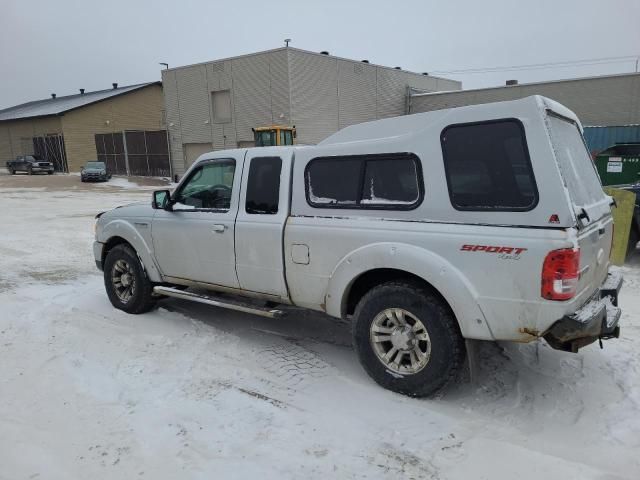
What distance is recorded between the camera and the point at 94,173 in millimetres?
33250

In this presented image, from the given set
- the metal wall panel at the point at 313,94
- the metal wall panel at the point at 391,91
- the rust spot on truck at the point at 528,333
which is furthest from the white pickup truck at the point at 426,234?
the metal wall panel at the point at 391,91

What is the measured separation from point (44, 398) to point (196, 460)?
5.19 ft

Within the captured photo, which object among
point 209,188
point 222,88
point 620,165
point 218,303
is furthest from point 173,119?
point 218,303

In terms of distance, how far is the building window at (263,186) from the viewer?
4.41 meters

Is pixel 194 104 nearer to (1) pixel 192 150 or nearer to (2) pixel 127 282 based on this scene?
(1) pixel 192 150

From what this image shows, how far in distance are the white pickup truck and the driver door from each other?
22 millimetres

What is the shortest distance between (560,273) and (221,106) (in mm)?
31928

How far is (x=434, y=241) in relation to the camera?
3426mm

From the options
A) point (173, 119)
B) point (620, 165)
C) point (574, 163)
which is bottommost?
point (620, 165)

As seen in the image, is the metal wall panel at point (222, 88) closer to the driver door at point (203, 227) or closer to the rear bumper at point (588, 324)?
the driver door at point (203, 227)

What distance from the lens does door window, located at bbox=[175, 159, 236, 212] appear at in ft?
15.8

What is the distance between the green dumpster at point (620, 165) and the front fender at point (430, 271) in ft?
31.1

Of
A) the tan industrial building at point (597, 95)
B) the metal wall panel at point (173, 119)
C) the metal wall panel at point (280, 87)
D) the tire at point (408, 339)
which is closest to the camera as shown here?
the tire at point (408, 339)

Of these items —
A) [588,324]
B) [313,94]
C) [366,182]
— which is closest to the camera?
[588,324]
